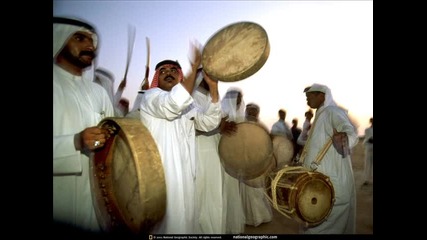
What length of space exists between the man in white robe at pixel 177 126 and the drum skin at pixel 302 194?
712 millimetres

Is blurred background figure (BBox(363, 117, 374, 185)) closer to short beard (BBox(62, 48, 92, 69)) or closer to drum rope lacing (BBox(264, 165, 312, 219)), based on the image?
drum rope lacing (BBox(264, 165, 312, 219))

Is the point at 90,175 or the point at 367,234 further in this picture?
the point at 367,234

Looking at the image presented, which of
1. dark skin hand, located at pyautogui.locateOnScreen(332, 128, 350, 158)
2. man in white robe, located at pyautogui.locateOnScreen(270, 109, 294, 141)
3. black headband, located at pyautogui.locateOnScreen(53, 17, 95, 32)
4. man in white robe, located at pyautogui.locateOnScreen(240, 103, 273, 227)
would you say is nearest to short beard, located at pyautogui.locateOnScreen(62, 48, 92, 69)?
black headband, located at pyautogui.locateOnScreen(53, 17, 95, 32)

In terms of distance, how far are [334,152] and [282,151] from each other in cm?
47

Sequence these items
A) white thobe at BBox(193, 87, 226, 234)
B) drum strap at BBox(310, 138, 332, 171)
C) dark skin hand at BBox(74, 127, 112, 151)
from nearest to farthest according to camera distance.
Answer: dark skin hand at BBox(74, 127, 112, 151)
white thobe at BBox(193, 87, 226, 234)
drum strap at BBox(310, 138, 332, 171)

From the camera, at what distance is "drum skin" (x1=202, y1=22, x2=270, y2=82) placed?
135 inches

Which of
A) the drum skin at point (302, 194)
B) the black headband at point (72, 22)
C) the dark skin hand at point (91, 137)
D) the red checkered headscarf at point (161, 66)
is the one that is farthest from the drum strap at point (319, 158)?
the black headband at point (72, 22)

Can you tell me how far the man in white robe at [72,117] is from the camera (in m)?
3.31

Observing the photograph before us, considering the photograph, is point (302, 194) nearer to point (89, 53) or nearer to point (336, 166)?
point (336, 166)
